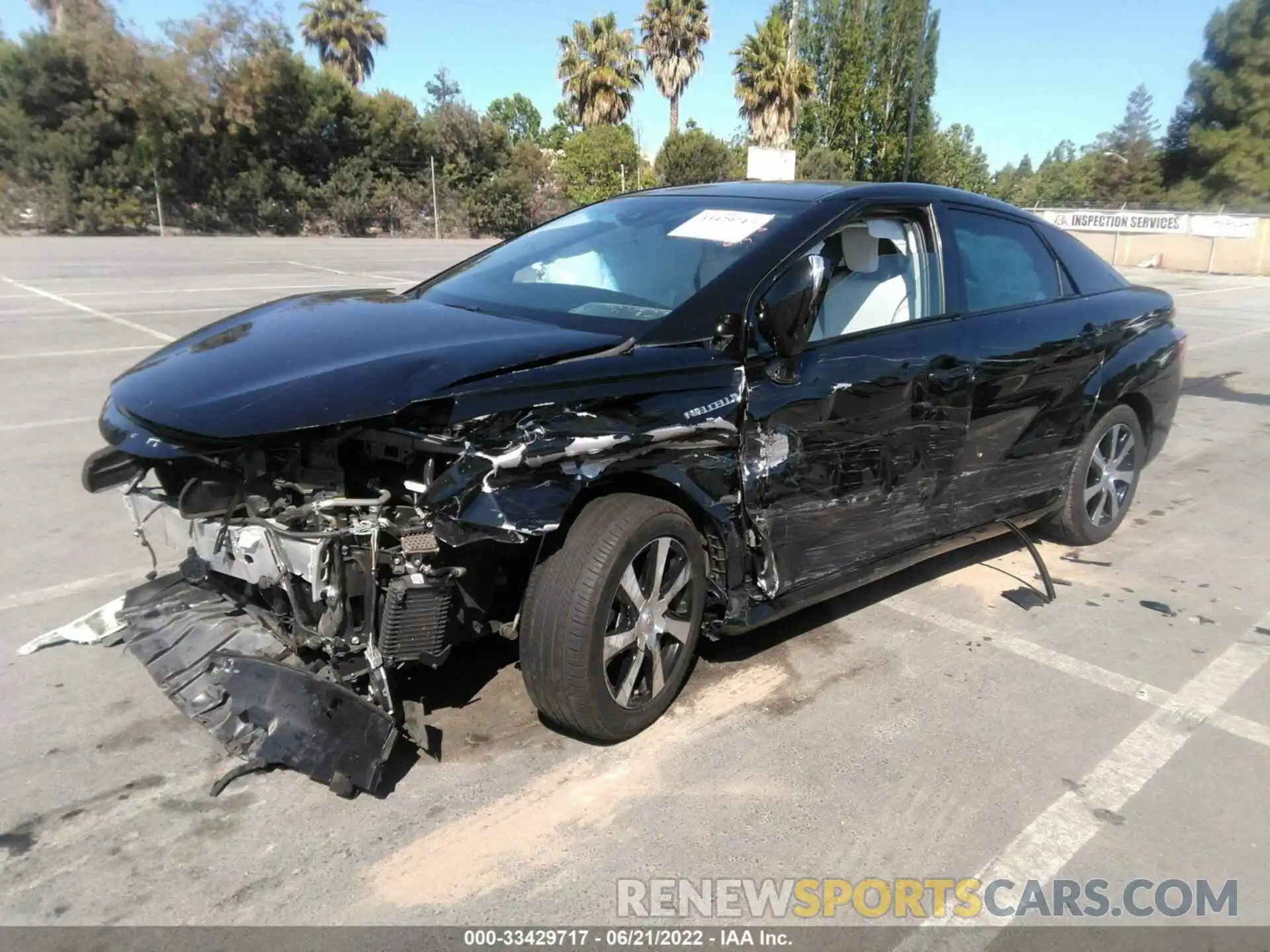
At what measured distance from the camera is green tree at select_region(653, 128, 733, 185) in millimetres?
41094

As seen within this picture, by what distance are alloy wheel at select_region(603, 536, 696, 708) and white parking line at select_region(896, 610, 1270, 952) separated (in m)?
1.12

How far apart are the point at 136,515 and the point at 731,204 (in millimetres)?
2551

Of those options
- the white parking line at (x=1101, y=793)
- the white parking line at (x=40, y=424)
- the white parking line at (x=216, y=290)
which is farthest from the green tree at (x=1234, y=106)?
the white parking line at (x=40, y=424)

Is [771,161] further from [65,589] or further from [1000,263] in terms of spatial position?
[65,589]

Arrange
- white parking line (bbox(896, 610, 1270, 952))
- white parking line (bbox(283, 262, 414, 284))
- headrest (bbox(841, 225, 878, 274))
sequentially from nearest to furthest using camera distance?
white parking line (bbox(896, 610, 1270, 952)) → headrest (bbox(841, 225, 878, 274)) → white parking line (bbox(283, 262, 414, 284))

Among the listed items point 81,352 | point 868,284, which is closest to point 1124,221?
point 81,352

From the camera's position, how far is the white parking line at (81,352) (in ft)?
30.3

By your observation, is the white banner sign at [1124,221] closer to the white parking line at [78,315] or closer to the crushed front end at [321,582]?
the white parking line at [78,315]

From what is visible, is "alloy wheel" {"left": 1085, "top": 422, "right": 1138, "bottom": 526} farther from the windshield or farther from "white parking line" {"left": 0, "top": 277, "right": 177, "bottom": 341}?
"white parking line" {"left": 0, "top": 277, "right": 177, "bottom": 341}

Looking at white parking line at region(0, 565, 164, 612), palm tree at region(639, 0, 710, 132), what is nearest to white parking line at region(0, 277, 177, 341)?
white parking line at region(0, 565, 164, 612)

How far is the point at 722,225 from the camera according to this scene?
146 inches

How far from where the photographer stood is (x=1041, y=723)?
3.43 meters

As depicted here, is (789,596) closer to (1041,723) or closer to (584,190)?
(1041,723)

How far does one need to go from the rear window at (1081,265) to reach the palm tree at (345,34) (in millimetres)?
51268
